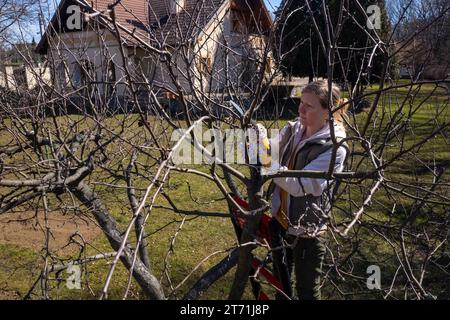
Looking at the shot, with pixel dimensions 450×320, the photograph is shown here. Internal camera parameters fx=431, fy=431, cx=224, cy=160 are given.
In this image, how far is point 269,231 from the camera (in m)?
2.07

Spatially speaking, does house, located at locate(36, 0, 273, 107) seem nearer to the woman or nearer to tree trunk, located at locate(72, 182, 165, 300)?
the woman

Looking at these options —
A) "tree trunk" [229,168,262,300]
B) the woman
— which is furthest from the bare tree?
the woman

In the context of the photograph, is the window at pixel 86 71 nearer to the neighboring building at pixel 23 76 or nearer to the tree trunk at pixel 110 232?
the neighboring building at pixel 23 76

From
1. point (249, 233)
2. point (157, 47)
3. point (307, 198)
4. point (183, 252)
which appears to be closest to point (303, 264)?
point (307, 198)

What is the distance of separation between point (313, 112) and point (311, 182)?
1.27ft

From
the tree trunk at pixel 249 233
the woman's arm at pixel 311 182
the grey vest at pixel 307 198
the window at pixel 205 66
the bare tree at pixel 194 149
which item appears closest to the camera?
the bare tree at pixel 194 149

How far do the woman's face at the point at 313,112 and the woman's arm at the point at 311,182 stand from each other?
0.19m

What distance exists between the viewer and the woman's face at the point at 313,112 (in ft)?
6.65

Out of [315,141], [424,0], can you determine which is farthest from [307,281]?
[424,0]

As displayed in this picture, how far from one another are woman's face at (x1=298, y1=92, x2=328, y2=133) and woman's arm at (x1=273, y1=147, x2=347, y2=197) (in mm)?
193

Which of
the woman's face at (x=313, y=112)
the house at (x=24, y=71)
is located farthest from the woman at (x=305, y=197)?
the house at (x=24, y=71)

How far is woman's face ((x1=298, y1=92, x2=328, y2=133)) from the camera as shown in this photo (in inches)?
79.8

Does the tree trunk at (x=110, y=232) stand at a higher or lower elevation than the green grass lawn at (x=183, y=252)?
higher
